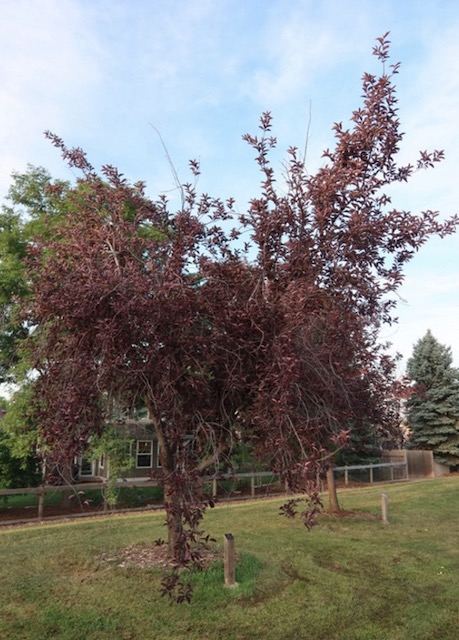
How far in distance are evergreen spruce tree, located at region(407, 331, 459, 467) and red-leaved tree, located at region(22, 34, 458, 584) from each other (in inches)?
945

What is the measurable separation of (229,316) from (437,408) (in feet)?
86.2

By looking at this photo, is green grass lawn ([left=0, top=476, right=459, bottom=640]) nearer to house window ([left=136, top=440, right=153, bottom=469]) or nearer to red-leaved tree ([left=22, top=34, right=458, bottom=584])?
red-leaved tree ([left=22, top=34, right=458, bottom=584])

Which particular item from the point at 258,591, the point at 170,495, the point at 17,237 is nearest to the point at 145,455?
the point at 17,237

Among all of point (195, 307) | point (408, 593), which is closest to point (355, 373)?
point (195, 307)

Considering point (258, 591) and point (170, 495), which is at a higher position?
point (170, 495)

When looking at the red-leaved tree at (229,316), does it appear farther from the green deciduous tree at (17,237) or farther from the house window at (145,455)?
the house window at (145,455)

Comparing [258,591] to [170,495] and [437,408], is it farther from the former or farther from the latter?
[437,408]

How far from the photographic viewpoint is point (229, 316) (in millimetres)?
4711

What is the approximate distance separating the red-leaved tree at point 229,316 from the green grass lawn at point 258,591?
133cm

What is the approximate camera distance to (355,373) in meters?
5.66

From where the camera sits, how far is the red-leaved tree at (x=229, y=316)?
439 cm

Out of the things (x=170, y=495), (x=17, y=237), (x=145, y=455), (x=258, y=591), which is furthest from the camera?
(x=145, y=455)

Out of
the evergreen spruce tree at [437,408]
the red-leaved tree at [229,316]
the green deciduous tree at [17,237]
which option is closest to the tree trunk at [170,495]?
the red-leaved tree at [229,316]

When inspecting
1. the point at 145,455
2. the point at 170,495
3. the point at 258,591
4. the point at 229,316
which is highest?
the point at 229,316
